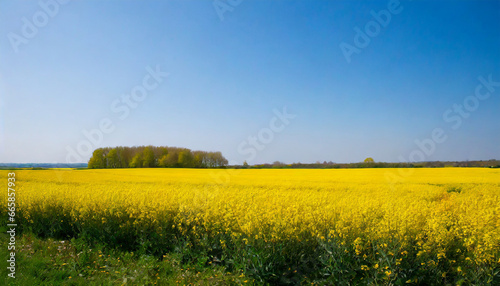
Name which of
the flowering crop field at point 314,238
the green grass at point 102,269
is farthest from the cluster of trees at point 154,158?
the green grass at point 102,269

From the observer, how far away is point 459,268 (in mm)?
3750

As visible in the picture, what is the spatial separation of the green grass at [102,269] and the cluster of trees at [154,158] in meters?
27.3

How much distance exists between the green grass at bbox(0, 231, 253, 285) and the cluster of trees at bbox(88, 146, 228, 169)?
1076 inches

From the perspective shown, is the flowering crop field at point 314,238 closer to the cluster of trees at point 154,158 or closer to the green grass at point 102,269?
the green grass at point 102,269

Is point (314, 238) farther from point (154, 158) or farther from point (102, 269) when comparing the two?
point (154, 158)

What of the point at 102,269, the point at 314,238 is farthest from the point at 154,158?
the point at 314,238

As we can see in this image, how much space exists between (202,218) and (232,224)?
0.82 meters

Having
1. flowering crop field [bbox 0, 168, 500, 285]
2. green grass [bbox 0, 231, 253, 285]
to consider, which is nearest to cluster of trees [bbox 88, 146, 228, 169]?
flowering crop field [bbox 0, 168, 500, 285]

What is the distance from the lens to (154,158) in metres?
37.3

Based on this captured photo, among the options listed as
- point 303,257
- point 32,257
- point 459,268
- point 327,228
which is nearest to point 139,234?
point 32,257

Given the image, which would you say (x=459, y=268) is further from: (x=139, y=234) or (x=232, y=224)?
(x=139, y=234)

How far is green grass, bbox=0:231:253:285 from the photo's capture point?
4.53 m

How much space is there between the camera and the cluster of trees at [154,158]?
34281 mm

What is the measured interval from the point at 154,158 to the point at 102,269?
112 feet
